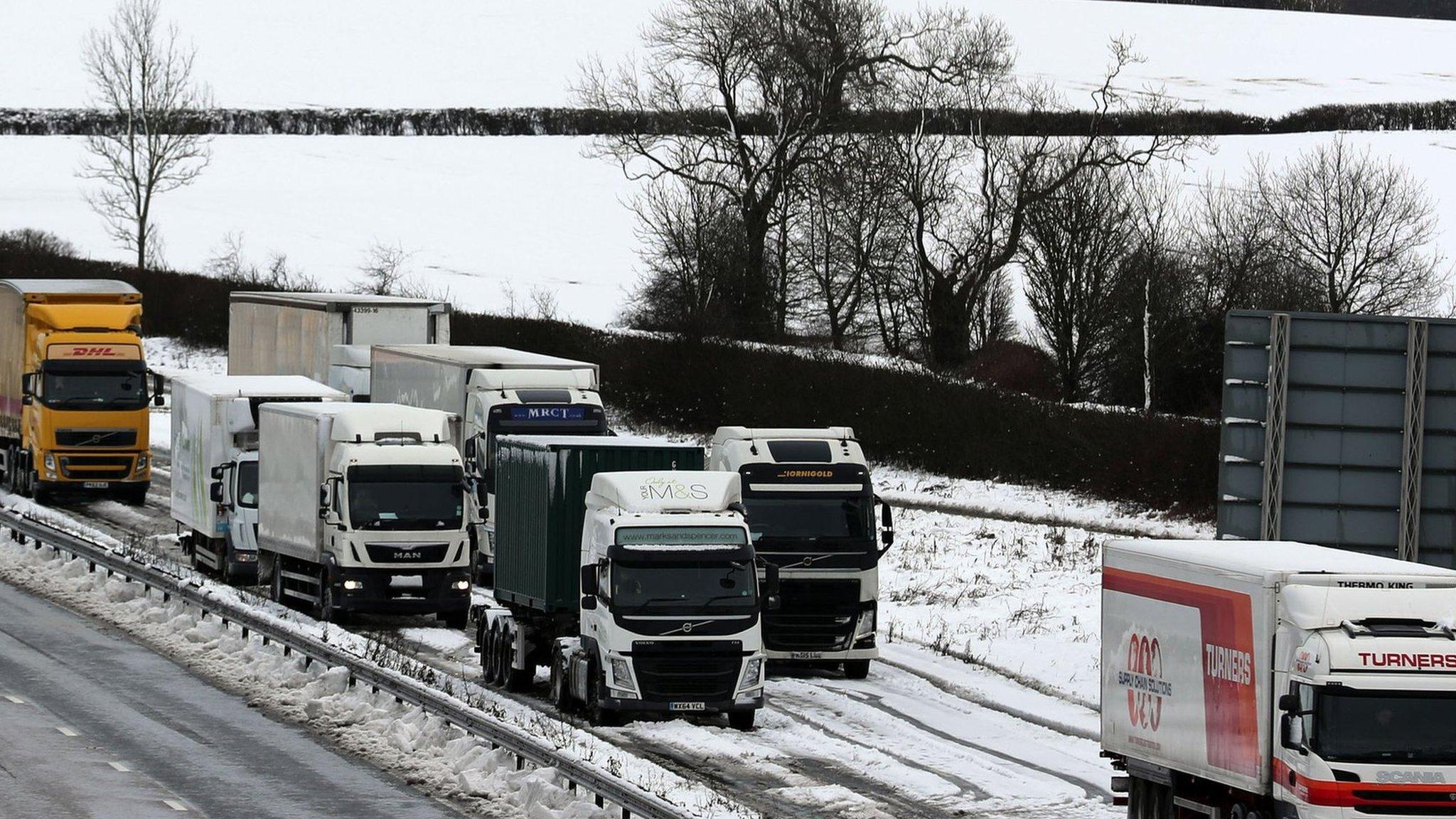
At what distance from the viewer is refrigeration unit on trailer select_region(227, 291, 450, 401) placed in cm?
4147

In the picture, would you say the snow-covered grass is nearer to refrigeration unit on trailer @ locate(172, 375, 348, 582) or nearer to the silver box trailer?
refrigeration unit on trailer @ locate(172, 375, 348, 582)

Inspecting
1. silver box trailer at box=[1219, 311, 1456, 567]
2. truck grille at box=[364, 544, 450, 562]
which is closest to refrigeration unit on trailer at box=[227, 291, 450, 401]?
truck grille at box=[364, 544, 450, 562]

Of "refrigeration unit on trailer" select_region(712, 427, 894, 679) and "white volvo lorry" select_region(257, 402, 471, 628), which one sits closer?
"refrigeration unit on trailer" select_region(712, 427, 894, 679)

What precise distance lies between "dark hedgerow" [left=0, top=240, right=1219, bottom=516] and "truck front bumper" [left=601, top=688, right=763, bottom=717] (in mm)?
22734

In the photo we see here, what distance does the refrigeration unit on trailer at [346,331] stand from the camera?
41.5 metres

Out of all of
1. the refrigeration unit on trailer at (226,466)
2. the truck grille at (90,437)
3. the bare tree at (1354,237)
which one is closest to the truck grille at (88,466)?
the truck grille at (90,437)

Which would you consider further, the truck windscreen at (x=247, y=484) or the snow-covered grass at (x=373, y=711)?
the truck windscreen at (x=247, y=484)

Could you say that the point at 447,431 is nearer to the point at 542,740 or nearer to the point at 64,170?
the point at 542,740

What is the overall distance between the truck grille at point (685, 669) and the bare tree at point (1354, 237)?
38.6 m

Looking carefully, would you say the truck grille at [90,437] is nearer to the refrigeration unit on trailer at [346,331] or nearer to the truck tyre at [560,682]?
the refrigeration unit on trailer at [346,331]

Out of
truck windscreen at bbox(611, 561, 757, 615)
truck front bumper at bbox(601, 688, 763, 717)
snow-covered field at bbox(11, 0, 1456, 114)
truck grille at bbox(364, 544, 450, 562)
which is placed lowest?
truck front bumper at bbox(601, 688, 763, 717)

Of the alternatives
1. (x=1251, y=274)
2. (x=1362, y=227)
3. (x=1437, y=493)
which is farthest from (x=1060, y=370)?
(x=1437, y=493)

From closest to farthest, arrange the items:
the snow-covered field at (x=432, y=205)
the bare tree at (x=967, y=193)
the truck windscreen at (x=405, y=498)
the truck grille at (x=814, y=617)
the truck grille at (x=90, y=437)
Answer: the truck grille at (x=814, y=617) → the truck windscreen at (x=405, y=498) → the truck grille at (x=90, y=437) → the bare tree at (x=967, y=193) → the snow-covered field at (x=432, y=205)

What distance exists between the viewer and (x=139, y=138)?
98188mm
